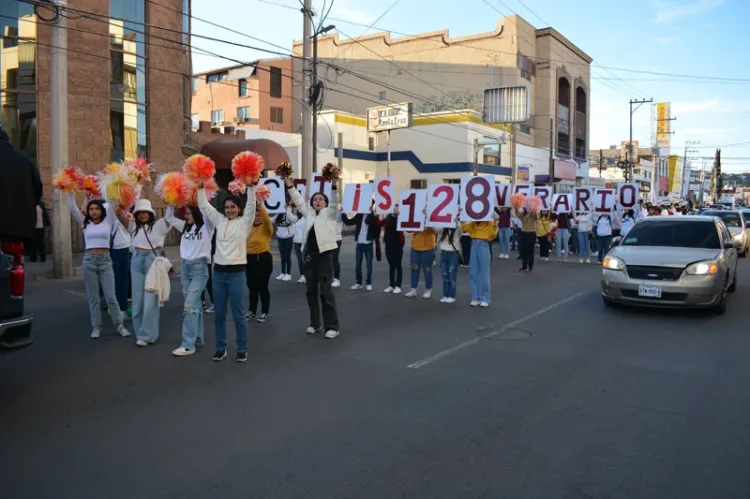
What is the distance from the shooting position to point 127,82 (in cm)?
2038

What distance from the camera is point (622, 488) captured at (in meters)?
3.76

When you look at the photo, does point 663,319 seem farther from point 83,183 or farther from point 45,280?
point 45,280

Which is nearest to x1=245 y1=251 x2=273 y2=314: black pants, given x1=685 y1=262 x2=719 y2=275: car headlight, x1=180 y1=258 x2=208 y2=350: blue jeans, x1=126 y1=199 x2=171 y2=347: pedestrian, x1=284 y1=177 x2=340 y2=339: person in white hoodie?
x1=284 y1=177 x2=340 y2=339: person in white hoodie

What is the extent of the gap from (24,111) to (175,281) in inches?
360

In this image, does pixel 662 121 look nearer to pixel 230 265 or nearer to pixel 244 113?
pixel 244 113

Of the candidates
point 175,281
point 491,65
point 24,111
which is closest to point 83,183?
point 175,281

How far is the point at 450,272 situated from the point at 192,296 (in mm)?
5352

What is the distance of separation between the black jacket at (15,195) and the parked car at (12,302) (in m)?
0.18

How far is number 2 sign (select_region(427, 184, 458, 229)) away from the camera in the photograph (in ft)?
36.0

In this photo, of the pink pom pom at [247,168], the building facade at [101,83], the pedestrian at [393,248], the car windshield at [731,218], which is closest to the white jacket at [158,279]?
the pink pom pom at [247,168]

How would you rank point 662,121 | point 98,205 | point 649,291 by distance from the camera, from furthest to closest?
point 662,121 → point 649,291 → point 98,205

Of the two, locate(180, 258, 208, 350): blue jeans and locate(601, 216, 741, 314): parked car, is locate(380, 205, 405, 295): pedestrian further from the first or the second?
locate(180, 258, 208, 350): blue jeans

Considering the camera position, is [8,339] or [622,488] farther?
[8,339]

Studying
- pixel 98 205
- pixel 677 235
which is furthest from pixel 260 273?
pixel 677 235
